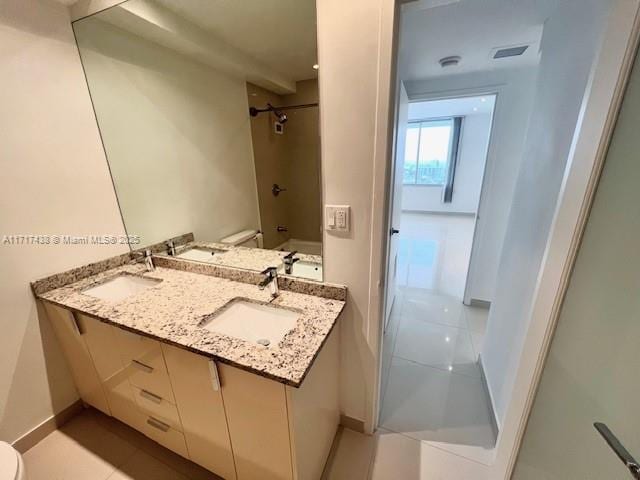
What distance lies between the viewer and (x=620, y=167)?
0.69 metres

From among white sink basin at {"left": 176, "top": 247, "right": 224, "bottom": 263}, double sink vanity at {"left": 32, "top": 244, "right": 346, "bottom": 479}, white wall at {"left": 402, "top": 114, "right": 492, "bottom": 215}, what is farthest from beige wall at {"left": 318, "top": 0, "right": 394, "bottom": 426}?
white wall at {"left": 402, "top": 114, "right": 492, "bottom": 215}

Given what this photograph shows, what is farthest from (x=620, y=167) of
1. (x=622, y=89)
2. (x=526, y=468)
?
(x=526, y=468)

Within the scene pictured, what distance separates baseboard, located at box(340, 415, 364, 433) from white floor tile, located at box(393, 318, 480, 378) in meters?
0.70

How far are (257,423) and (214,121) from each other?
5.14 ft

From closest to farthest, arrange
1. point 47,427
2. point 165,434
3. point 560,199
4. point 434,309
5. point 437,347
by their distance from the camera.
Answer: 1. point 560,199
2. point 165,434
3. point 47,427
4. point 437,347
5. point 434,309

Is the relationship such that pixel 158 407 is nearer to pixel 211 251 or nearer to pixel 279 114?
pixel 211 251

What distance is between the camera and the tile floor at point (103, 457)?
1.32m

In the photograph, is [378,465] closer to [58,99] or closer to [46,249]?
[46,249]

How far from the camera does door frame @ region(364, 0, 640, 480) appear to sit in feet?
2.27

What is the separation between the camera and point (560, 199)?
0.92m

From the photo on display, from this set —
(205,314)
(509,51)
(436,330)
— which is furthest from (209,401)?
(509,51)

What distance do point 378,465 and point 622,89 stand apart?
176cm

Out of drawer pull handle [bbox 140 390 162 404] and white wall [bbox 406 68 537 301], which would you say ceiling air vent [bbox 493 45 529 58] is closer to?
white wall [bbox 406 68 537 301]

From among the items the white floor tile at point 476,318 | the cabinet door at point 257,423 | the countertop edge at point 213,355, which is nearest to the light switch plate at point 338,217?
the countertop edge at point 213,355
